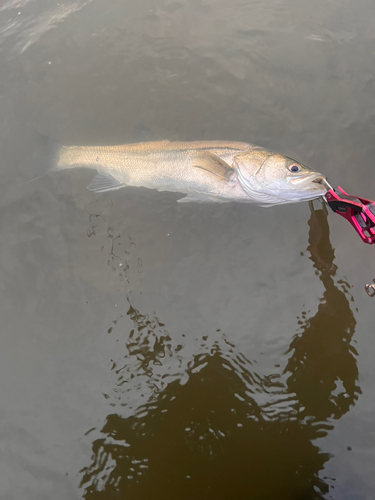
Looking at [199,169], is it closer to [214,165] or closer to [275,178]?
[214,165]

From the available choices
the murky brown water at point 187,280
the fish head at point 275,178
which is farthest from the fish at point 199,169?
the murky brown water at point 187,280

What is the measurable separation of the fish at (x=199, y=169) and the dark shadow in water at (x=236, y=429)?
5.07 ft

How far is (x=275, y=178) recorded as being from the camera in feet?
12.2

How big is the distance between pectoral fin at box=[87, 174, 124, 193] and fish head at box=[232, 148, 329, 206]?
1452mm

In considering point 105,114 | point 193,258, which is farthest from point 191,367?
point 105,114

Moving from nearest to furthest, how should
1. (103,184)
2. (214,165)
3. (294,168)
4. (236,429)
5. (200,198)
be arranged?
(236,429)
(294,168)
(214,165)
(200,198)
(103,184)

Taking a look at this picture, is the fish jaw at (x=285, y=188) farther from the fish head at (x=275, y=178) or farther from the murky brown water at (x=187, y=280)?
the murky brown water at (x=187, y=280)

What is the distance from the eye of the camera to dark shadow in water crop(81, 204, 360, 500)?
127 inches

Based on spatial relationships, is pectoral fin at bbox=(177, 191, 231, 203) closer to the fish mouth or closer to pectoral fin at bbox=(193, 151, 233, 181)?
pectoral fin at bbox=(193, 151, 233, 181)

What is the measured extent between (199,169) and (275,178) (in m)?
0.87

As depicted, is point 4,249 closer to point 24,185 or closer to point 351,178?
point 24,185

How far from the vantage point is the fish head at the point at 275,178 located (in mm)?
3484

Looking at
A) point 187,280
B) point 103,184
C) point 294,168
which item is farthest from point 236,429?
point 103,184

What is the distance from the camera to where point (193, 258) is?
159 inches
